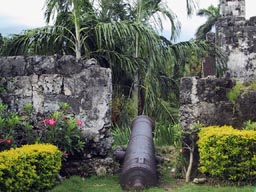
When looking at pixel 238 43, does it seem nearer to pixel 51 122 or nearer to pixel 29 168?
pixel 51 122

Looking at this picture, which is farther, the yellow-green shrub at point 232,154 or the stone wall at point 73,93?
the stone wall at point 73,93

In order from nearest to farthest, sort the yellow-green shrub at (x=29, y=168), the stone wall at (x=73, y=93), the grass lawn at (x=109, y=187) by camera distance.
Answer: the yellow-green shrub at (x=29, y=168) → the grass lawn at (x=109, y=187) → the stone wall at (x=73, y=93)

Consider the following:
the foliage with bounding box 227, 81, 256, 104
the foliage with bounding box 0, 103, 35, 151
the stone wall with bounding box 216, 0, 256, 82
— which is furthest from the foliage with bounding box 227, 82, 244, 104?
the stone wall with bounding box 216, 0, 256, 82

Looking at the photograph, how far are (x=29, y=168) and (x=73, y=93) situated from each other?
220 cm

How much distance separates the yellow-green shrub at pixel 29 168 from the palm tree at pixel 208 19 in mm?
23073

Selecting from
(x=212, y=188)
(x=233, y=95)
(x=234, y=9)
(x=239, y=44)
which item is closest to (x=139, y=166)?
(x=212, y=188)

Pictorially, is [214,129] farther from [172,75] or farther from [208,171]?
[172,75]

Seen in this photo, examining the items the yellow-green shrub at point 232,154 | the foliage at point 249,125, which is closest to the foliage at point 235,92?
the foliage at point 249,125

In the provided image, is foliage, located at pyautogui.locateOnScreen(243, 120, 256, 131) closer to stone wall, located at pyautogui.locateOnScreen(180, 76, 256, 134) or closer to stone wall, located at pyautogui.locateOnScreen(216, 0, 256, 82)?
stone wall, located at pyautogui.locateOnScreen(180, 76, 256, 134)

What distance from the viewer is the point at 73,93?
8.22 metres

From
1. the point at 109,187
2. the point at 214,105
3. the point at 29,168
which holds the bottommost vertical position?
the point at 109,187

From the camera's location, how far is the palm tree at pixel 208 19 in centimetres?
2964

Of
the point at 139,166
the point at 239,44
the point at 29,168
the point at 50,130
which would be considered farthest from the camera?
the point at 239,44

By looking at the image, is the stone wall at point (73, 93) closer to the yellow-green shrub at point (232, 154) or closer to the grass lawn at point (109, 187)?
the grass lawn at point (109, 187)
